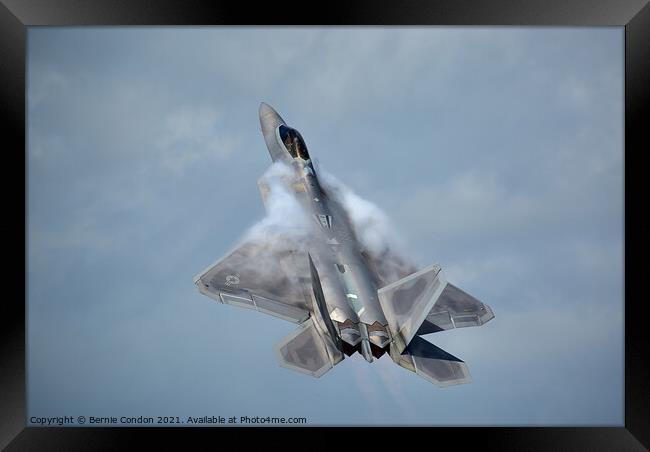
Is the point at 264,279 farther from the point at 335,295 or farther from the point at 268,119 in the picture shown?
the point at 268,119

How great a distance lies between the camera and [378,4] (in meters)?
16.5

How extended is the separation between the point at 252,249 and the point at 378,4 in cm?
1361

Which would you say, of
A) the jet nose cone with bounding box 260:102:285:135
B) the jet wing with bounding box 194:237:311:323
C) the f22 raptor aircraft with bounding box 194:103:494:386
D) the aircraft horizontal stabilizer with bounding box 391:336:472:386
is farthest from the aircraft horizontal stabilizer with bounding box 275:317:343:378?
the jet nose cone with bounding box 260:102:285:135

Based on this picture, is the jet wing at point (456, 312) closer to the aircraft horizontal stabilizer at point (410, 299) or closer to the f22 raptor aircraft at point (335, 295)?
the f22 raptor aircraft at point (335, 295)

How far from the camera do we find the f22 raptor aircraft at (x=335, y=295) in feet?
73.1

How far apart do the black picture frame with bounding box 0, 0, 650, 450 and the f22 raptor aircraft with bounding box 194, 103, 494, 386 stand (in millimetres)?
4990

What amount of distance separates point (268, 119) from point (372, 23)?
18.2 metres

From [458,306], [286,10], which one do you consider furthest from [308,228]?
[286,10]

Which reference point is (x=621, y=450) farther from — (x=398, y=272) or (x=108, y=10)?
(x=108, y=10)

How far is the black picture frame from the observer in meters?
16.4

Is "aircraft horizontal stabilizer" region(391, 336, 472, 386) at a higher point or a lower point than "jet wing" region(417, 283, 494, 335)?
lower

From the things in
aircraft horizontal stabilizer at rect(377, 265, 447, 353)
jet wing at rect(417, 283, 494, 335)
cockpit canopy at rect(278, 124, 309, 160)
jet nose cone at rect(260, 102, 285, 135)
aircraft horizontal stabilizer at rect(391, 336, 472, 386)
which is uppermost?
jet nose cone at rect(260, 102, 285, 135)

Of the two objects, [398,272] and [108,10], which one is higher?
[108,10]

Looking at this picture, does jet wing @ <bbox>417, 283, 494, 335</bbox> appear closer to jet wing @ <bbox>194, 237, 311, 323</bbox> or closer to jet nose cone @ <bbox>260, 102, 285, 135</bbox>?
jet wing @ <bbox>194, 237, 311, 323</bbox>
